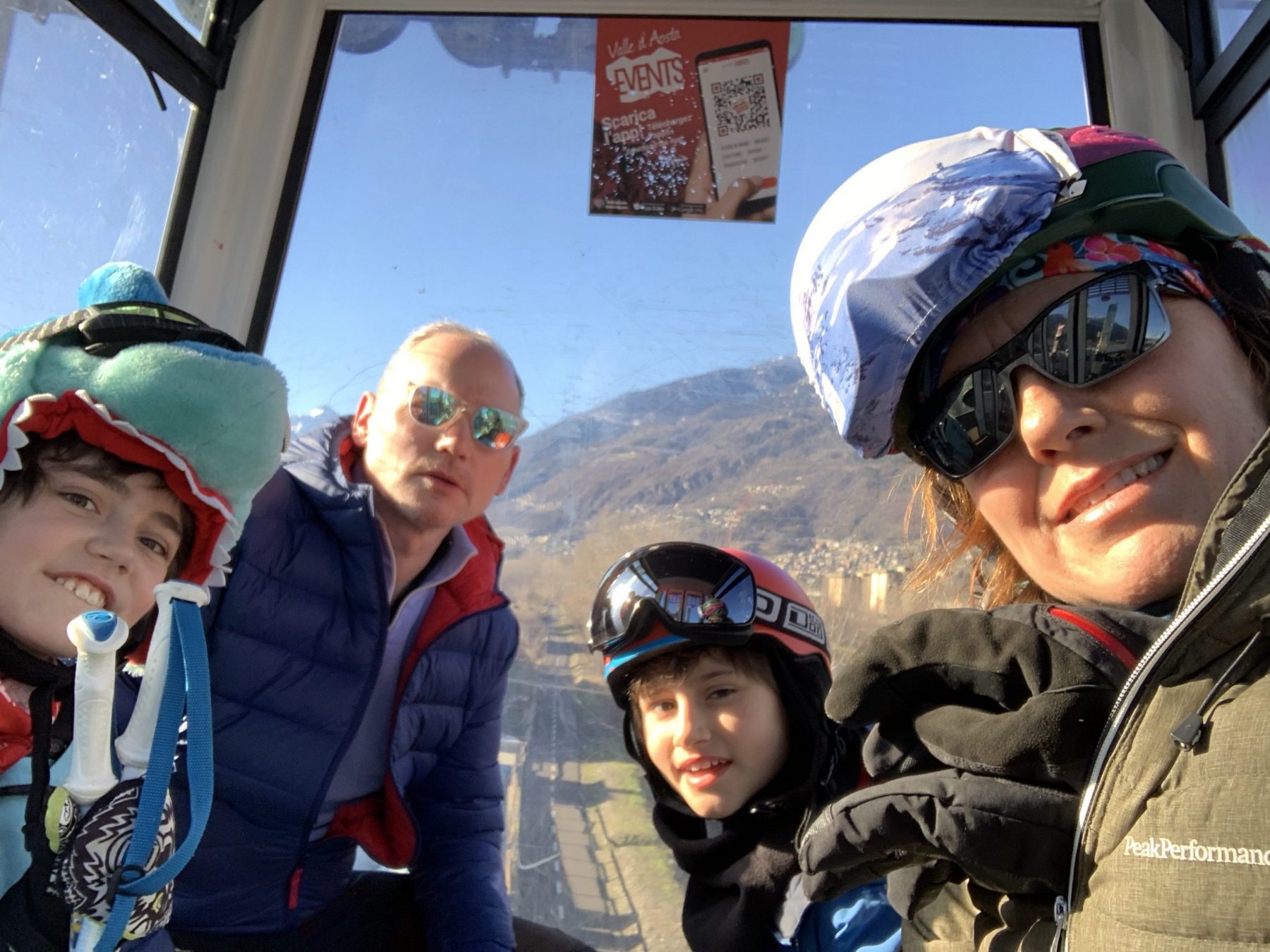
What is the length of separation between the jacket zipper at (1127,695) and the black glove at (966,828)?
2 centimetres

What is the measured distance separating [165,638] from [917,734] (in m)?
0.74

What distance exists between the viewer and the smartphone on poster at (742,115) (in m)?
2.12

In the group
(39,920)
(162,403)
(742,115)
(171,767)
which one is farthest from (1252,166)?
(39,920)

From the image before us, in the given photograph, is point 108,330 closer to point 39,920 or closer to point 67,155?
point 39,920

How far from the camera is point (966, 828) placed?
761 millimetres

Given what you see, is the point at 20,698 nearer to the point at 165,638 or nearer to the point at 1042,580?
the point at 165,638

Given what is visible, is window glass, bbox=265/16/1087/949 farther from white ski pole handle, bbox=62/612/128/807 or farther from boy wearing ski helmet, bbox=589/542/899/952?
white ski pole handle, bbox=62/612/128/807

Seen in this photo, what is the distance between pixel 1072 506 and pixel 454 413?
133 centimetres

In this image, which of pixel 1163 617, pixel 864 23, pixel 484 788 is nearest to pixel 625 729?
pixel 484 788

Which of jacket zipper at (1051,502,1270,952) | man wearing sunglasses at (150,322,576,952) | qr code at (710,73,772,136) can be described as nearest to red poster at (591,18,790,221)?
qr code at (710,73,772,136)

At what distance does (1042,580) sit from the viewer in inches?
36.9

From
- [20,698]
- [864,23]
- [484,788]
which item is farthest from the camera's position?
[864,23]

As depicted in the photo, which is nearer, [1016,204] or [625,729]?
[1016,204]

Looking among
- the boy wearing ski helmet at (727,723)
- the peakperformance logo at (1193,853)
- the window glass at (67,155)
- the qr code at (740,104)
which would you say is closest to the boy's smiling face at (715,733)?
the boy wearing ski helmet at (727,723)
